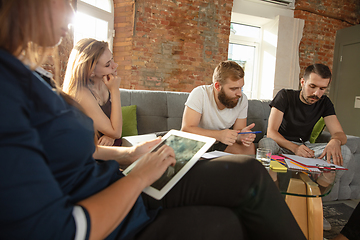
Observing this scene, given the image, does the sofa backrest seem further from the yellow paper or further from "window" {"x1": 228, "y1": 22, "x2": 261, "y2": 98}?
"window" {"x1": 228, "y1": 22, "x2": 261, "y2": 98}

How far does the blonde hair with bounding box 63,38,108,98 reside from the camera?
4.58 feet

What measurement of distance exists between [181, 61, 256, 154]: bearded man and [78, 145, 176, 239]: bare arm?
106 centimetres

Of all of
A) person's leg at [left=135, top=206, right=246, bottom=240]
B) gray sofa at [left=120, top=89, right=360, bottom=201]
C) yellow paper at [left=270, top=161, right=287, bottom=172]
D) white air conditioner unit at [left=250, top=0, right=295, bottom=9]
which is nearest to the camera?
person's leg at [left=135, top=206, right=246, bottom=240]

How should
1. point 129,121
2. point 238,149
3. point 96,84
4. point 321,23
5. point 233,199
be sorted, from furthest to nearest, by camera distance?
point 321,23
point 129,121
point 238,149
point 96,84
point 233,199

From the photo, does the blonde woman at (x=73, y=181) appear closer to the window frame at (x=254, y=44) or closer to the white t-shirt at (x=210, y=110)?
the white t-shirt at (x=210, y=110)

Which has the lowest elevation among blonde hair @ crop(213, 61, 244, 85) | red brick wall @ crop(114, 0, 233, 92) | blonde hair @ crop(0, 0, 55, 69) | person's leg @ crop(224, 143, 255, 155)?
person's leg @ crop(224, 143, 255, 155)

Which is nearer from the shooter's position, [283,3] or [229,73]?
[229,73]

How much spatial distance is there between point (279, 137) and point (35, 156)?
1855mm

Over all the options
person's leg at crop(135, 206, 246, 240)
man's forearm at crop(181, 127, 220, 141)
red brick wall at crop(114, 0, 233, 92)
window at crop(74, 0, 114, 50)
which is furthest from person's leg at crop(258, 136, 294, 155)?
window at crop(74, 0, 114, 50)

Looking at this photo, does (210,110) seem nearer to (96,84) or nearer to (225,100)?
(225,100)

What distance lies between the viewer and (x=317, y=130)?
2172mm

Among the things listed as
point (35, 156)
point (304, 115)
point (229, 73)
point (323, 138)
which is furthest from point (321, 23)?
point (35, 156)

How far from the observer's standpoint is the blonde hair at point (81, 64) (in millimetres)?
1396

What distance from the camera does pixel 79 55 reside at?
1.46 m
